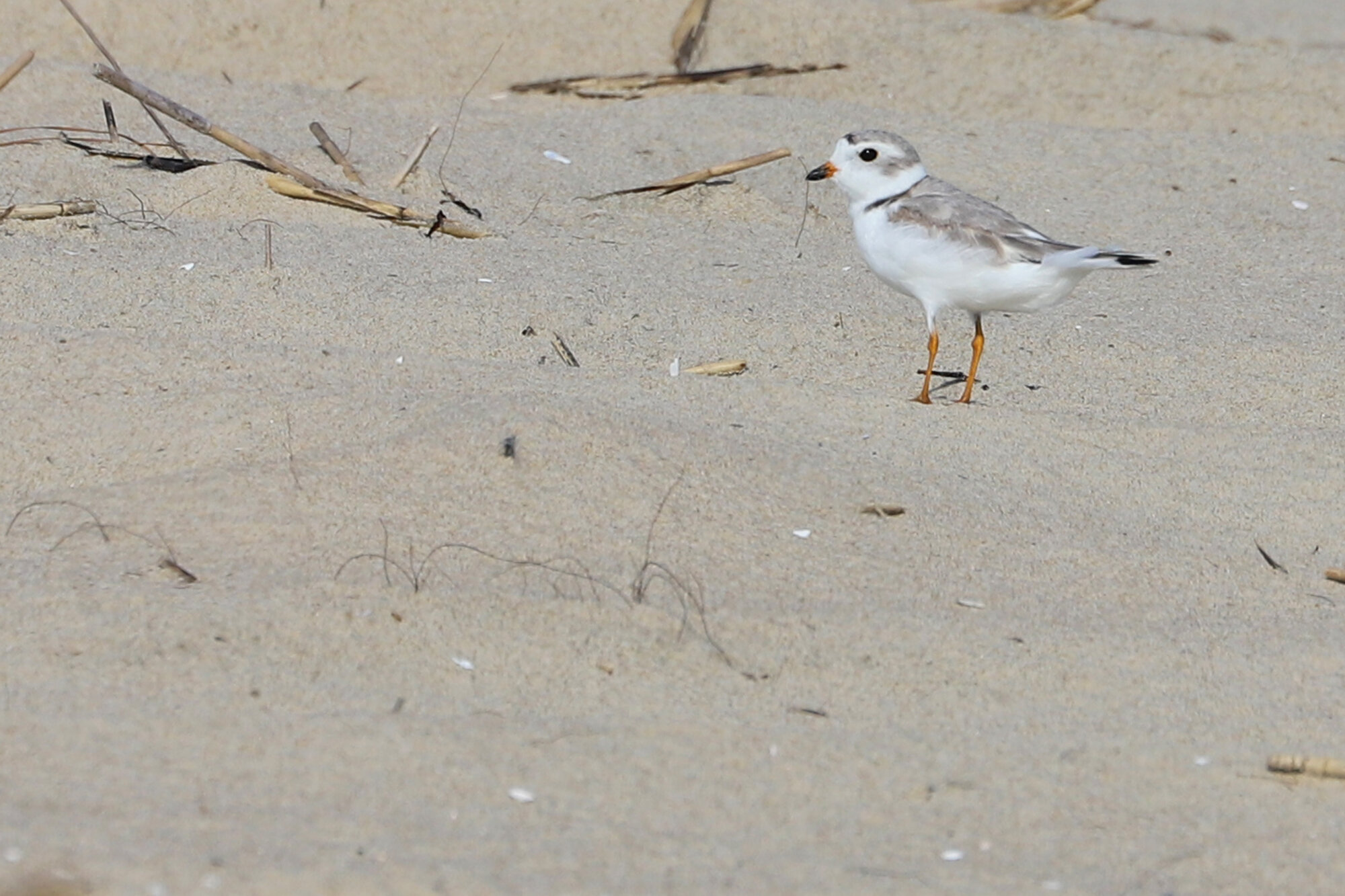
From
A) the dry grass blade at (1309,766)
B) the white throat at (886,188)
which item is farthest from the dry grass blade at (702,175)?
the dry grass blade at (1309,766)

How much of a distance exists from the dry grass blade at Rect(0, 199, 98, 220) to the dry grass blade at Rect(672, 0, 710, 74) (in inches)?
139

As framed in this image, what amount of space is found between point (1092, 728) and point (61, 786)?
175 cm

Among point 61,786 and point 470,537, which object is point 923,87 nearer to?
point 470,537

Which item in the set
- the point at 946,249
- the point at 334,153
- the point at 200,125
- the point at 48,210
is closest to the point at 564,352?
the point at 946,249

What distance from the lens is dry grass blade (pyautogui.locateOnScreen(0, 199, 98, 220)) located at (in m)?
5.41

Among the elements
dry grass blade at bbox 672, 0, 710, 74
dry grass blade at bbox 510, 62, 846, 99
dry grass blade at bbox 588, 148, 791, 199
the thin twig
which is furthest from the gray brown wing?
dry grass blade at bbox 672, 0, 710, 74

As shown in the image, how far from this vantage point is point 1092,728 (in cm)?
302

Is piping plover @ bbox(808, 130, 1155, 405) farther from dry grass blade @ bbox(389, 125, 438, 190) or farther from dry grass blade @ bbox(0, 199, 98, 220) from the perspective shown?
dry grass blade @ bbox(0, 199, 98, 220)

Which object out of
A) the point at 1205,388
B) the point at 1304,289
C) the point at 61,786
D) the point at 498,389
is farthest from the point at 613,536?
the point at 1304,289

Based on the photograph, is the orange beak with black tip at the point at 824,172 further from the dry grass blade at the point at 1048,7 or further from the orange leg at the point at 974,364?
the dry grass blade at the point at 1048,7

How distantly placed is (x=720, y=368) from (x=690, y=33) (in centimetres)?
407

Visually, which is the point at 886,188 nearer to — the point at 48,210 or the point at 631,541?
the point at 631,541

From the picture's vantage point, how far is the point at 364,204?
5.79m

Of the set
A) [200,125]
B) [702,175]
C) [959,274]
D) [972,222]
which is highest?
[972,222]
